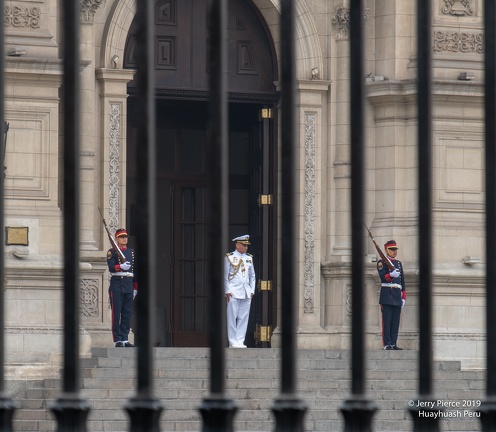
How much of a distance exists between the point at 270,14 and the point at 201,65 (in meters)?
1.44

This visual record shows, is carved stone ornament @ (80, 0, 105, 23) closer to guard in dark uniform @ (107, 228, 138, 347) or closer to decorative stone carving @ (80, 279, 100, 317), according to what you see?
guard in dark uniform @ (107, 228, 138, 347)

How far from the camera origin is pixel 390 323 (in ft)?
75.4

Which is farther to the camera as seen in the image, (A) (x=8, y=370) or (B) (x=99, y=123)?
(B) (x=99, y=123)

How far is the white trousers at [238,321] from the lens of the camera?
23062 mm

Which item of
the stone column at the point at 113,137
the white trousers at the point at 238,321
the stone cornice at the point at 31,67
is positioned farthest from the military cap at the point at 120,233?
the stone cornice at the point at 31,67

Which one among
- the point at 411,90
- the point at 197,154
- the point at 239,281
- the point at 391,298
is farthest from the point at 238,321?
the point at 411,90

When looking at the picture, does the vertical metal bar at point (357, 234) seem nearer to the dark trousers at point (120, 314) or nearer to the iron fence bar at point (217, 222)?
the iron fence bar at point (217, 222)

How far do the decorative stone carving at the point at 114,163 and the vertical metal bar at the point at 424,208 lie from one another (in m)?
17.9

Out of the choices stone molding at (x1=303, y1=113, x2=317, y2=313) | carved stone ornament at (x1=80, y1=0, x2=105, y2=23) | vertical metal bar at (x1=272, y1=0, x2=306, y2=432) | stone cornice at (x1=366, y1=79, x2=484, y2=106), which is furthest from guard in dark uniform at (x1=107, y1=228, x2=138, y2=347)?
vertical metal bar at (x1=272, y1=0, x2=306, y2=432)

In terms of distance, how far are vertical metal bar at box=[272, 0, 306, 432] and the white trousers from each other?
57.6 feet

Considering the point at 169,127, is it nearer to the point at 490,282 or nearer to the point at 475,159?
the point at 475,159

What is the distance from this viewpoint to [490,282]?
5602 mm

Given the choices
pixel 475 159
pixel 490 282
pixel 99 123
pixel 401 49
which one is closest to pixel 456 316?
pixel 475 159

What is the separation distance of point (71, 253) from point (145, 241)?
0.25m
